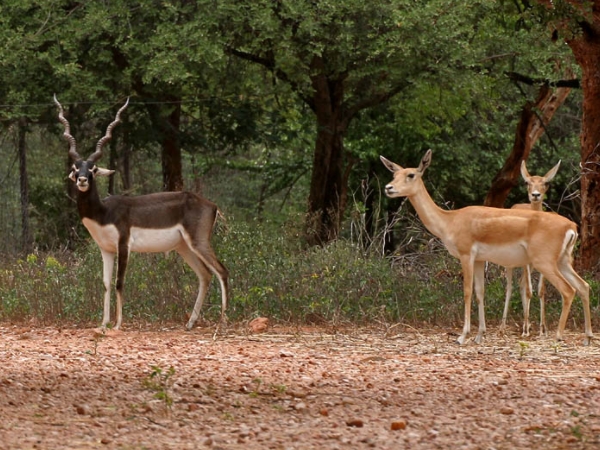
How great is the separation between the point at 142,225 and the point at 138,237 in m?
0.15

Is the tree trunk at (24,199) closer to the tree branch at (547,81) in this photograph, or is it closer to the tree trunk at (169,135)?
the tree trunk at (169,135)

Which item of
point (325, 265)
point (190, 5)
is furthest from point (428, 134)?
point (325, 265)

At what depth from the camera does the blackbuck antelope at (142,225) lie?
1341cm

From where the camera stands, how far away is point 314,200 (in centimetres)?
2473

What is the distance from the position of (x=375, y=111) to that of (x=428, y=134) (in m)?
2.81

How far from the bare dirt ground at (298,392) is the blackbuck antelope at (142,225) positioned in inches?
42.6

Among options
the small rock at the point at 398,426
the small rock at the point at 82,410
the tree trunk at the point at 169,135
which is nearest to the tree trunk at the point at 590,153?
the small rock at the point at 398,426

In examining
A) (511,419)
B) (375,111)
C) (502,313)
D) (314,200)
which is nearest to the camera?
(511,419)

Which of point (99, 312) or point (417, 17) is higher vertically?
point (417, 17)

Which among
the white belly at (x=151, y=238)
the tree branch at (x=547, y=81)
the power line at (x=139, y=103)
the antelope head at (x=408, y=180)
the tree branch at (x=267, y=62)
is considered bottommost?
the white belly at (x=151, y=238)

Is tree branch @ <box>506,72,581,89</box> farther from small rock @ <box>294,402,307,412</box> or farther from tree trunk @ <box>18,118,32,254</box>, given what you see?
small rock @ <box>294,402,307,412</box>

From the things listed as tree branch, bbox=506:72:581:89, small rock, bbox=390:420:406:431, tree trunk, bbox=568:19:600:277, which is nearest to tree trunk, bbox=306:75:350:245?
tree branch, bbox=506:72:581:89

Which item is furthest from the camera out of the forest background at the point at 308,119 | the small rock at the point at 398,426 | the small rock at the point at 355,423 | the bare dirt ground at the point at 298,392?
the forest background at the point at 308,119

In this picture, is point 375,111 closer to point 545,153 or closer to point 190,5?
point 545,153
